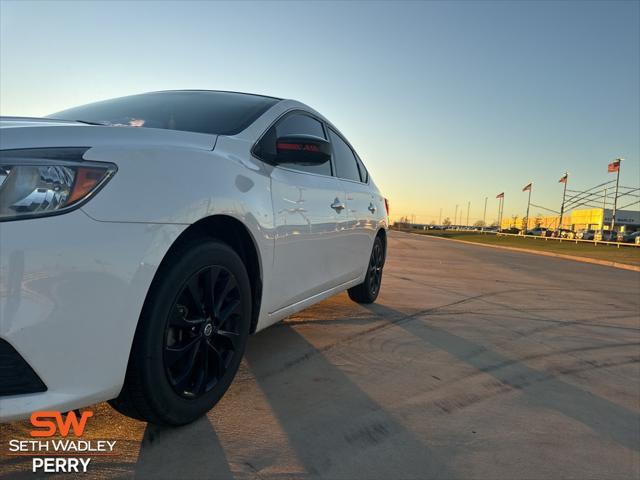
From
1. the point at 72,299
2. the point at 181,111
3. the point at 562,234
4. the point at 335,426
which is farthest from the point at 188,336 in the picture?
the point at 562,234

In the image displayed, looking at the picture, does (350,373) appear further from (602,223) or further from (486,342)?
(602,223)

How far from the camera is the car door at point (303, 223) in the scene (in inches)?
106

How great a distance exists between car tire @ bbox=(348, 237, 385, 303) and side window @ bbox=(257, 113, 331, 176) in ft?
5.36

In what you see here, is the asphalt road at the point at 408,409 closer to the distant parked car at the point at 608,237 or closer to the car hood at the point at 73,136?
the car hood at the point at 73,136

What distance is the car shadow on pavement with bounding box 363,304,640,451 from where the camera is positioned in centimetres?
247

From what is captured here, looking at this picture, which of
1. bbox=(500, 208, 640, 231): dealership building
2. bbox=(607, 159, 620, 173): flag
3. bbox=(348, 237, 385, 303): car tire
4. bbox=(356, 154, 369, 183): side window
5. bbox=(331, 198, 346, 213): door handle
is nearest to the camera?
bbox=(331, 198, 346, 213): door handle

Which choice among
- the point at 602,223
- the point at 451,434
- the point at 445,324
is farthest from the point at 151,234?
the point at 602,223

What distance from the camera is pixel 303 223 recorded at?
294cm

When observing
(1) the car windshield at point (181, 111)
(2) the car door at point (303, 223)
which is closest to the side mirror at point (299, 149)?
(2) the car door at point (303, 223)

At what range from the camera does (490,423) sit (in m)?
2.40

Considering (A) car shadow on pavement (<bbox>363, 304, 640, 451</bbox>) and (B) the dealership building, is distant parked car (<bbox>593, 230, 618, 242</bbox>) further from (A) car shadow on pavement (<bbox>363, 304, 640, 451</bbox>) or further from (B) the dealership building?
(A) car shadow on pavement (<bbox>363, 304, 640, 451</bbox>)

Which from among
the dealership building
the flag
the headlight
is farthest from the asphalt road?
the dealership building

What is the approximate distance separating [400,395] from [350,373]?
405 millimetres

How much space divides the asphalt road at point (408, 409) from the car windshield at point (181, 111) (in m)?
1.48
